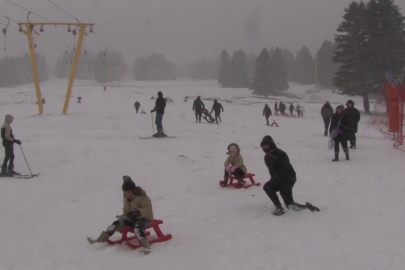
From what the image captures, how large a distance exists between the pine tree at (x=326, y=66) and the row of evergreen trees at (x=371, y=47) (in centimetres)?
5286

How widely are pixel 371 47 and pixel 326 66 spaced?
199 feet

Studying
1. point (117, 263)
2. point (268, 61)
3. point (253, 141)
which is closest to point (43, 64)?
point (268, 61)

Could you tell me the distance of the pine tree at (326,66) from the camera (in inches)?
3617

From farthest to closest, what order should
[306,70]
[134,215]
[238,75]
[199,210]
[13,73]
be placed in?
[13,73] < [306,70] < [238,75] < [199,210] < [134,215]

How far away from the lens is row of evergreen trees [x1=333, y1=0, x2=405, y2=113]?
1437 inches

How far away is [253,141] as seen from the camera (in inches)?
680

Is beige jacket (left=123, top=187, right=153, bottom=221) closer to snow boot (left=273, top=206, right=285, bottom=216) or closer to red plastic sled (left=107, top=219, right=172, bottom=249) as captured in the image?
red plastic sled (left=107, top=219, right=172, bottom=249)

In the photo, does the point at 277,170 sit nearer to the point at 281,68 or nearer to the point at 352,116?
the point at 352,116

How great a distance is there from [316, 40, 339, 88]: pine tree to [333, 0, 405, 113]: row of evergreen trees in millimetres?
52865

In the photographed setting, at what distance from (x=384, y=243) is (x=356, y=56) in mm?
37476

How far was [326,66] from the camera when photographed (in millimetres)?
95125

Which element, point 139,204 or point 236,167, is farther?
point 236,167

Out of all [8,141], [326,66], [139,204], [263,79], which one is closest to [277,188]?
[139,204]

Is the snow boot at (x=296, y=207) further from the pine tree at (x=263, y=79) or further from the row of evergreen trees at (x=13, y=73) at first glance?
the row of evergreen trees at (x=13, y=73)
